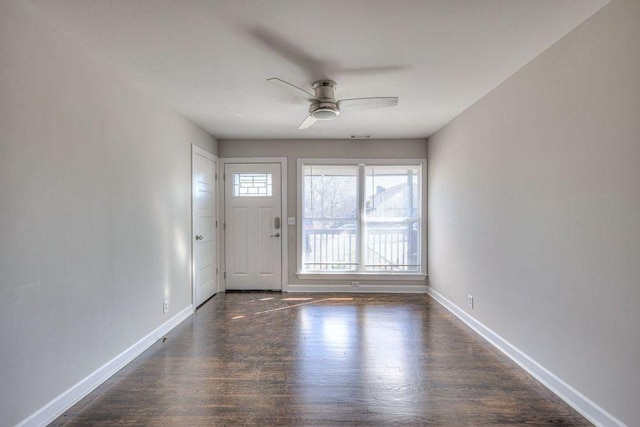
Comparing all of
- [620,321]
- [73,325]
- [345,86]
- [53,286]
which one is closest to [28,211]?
[53,286]

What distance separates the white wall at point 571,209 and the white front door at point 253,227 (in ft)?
9.01

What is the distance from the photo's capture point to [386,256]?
4.57 metres

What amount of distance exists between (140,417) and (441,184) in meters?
3.81

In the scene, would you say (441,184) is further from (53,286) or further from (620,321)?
(53,286)

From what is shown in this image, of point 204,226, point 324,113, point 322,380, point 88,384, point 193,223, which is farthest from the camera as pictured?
point 204,226

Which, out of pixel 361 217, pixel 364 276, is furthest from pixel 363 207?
pixel 364 276

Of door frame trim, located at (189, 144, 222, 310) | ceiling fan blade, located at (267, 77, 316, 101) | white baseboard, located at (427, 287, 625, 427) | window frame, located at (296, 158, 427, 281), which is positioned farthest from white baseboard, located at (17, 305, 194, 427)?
white baseboard, located at (427, 287, 625, 427)

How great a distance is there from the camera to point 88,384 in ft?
6.69

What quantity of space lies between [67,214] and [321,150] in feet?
10.6

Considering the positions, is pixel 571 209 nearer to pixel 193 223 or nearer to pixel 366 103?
pixel 366 103

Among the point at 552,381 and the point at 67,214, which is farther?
the point at 552,381

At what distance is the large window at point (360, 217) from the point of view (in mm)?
4547

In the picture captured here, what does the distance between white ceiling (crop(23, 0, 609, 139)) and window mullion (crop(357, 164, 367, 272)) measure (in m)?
1.61

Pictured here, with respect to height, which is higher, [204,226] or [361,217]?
[361,217]
